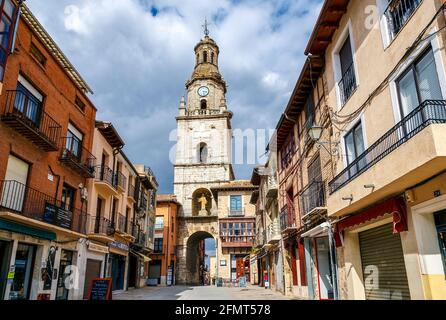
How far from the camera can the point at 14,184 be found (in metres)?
11.8

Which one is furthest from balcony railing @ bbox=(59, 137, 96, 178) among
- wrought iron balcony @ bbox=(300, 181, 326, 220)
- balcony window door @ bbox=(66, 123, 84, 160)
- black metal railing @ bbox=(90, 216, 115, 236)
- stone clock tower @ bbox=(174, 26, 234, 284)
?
stone clock tower @ bbox=(174, 26, 234, 284)

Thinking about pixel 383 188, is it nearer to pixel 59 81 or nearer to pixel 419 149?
pixel 419 149

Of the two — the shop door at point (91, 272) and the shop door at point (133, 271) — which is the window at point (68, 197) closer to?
the shop door at point (91, 272)

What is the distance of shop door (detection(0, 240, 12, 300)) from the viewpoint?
11.3 metres

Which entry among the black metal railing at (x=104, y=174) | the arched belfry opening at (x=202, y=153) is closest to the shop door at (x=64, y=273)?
the black metal railing at (x=104, y=174)

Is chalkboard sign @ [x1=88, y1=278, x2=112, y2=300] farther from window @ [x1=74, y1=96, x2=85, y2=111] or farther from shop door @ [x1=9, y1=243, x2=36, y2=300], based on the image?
window @ [x1=74, y1=96, x2=85, y2=111]

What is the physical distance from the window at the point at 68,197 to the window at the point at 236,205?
26934mm

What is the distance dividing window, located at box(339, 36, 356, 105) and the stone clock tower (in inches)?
1380

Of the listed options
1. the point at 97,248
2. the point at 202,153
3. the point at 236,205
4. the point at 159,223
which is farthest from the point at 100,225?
the point at 202,153

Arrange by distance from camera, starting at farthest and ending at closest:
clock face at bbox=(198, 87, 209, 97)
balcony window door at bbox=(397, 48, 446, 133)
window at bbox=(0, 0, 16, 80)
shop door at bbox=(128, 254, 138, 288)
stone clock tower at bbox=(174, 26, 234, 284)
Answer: clock face at bbox=(198, 87, 209, 97), stone clock tower at bbox=(174, 26, 234, 284), shop door at bbox=(128, 254, 138, 288), window at bbox=(0, 0, 16, 80), balcony window door at bbox=(397, 48, 446, 133)

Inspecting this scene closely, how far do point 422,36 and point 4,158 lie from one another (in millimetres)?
12608

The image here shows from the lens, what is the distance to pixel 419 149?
19.2 ft

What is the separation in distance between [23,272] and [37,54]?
8.70 meters

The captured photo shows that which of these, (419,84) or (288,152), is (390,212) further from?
(288,152)
